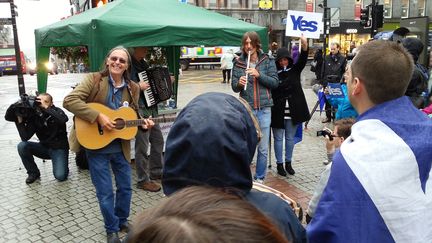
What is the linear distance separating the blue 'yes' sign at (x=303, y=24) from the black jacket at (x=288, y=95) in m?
0.75

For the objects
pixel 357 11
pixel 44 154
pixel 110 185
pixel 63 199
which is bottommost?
pixel 63 199

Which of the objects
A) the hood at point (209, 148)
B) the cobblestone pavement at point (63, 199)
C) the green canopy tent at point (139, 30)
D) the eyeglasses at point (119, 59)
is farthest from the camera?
the green canopy tent at point (139, 30)

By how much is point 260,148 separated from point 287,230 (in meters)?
3.97

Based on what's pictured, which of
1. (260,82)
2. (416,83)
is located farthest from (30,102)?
(416,83)

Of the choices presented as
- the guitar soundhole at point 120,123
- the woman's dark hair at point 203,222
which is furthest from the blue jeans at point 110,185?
the woman's dark hair at point 203,222

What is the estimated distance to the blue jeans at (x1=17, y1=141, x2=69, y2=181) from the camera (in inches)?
241

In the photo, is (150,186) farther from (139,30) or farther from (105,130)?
(139,30)

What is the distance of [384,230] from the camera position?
1510mm

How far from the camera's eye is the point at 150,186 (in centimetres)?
570

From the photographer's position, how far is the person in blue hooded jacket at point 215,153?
1285mm

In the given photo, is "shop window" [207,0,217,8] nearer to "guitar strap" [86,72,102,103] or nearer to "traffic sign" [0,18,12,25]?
Result: "traffic sign" [0,18,12,25]

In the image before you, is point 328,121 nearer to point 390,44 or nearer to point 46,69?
point 46,69

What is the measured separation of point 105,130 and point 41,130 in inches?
98.6

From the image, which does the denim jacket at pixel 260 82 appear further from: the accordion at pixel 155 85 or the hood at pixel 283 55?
the accordion at pixel 155 85
